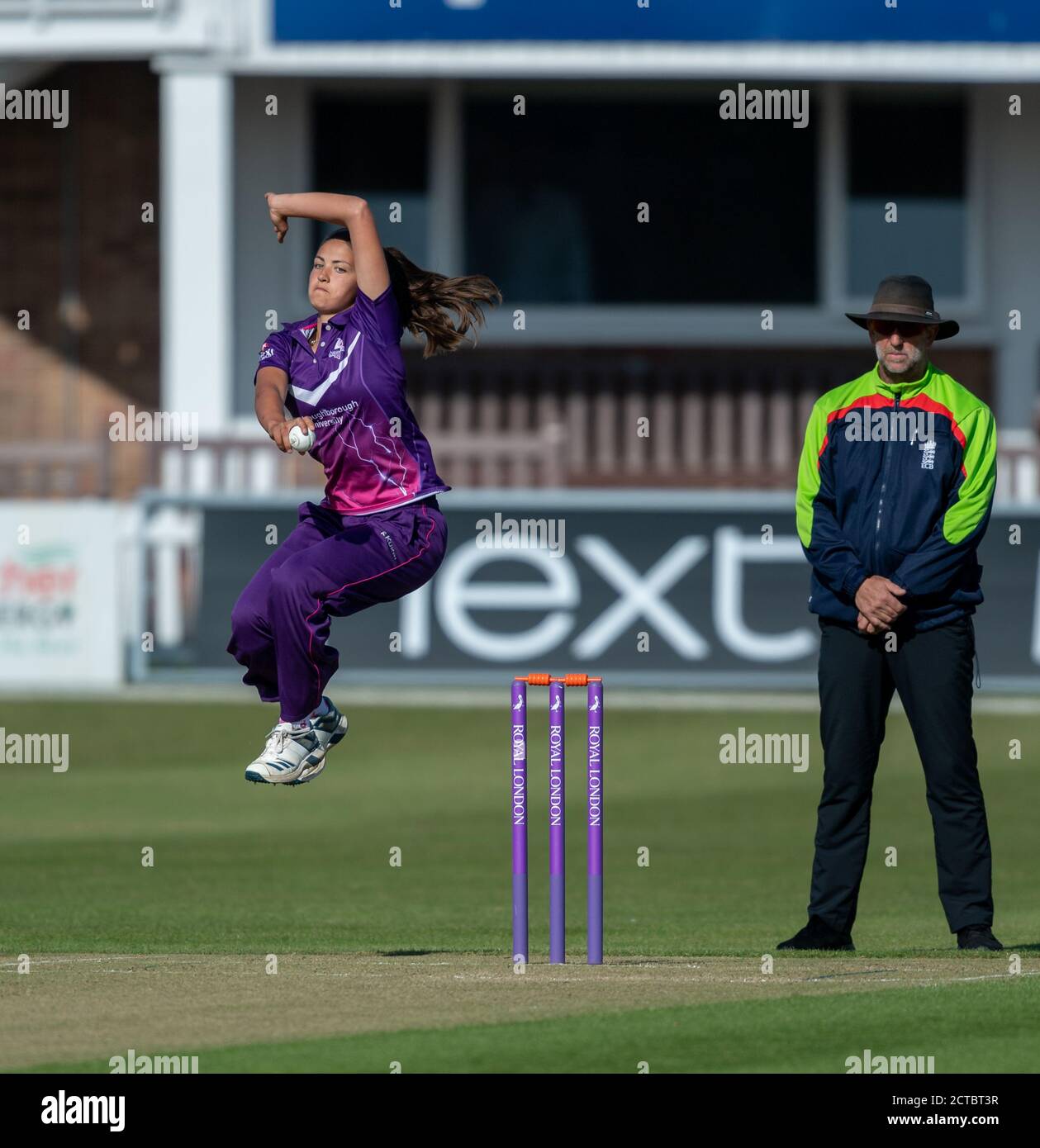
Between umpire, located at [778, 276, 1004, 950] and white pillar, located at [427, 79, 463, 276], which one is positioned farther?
white pillar, located at [427, 79, 463, 276]

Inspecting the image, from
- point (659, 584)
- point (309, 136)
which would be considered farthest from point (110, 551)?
point (309, 136)

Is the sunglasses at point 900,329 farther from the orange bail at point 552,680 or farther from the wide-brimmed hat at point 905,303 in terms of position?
the orange bail at point 552,680

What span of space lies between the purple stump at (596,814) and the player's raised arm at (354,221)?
1.63m

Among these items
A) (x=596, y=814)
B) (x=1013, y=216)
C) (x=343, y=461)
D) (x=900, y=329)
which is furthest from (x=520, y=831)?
(x=1013, y=216)

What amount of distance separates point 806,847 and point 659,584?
5.37 metres

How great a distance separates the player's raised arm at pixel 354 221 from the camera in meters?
8.38

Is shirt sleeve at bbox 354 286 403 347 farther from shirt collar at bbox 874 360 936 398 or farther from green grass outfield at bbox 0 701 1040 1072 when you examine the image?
green grass outfield at bbox 0 701 1040 1072

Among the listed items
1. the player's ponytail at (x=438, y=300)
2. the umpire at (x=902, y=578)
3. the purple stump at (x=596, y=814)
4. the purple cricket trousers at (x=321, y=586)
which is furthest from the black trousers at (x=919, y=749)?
the player's ponytail at (x=438, y=300)

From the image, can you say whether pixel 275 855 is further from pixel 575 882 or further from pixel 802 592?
pixel 802 592

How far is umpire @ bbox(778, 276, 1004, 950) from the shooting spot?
9.03 meters

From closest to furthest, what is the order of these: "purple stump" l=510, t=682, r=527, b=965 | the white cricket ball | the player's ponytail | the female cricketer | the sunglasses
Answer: the white cricket ball
"purple stump" l=510, t=682, r=527, b=965
the female cricketer
the player's ponytail
the sunglasses

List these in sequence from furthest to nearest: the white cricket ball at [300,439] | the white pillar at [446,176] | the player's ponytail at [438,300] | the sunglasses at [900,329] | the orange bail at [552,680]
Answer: the white pillar at [446,176], the sunglasses at [900,329], the player's ponytail at [438,300], the orange bail at [552,680], the white cricket ball at [300,439]

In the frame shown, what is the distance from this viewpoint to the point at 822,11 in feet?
70.8

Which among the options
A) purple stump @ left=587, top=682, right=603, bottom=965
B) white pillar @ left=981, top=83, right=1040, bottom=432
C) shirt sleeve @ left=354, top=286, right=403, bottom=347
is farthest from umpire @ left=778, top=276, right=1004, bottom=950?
white pillar @ left=981, top=83, right=1040, bottom=432
